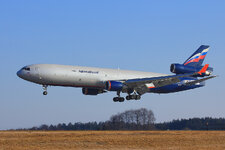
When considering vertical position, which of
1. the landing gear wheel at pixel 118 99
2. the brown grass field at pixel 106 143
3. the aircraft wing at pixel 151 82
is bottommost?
the brown grass field at pixel 106 143

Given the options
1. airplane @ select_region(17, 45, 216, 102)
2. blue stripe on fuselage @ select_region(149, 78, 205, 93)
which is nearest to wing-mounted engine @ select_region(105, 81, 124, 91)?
airplane @ select_region(17, 45, 216, 102)

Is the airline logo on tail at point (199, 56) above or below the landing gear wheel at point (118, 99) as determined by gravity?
above

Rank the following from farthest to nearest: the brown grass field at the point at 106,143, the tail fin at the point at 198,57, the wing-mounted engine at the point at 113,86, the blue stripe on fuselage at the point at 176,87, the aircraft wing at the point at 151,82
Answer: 1. the tail fin at the point at 198,57
2. the blue stripe on fuselage at the point at 176,87
3. the aircraft wing at the point at 151,82
4. the wing-mounted engine at the point at 113,86
5. the brown grass field at the point at 106,143

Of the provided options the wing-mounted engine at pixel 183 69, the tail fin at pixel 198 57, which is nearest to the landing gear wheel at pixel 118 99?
the wing-mounted engine at pixel 183 69

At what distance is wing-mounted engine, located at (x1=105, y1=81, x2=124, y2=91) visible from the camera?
6419 centimetres

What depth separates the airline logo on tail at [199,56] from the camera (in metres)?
78.0

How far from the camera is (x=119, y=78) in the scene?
6794 cm

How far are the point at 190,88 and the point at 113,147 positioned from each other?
38479 mm

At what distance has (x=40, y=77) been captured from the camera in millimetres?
61594

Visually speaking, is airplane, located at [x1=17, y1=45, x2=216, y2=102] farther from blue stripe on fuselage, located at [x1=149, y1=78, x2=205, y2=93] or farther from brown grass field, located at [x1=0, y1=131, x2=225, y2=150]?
brown grass field, located at [x1=0, y1=131, x2=225, y2=150]

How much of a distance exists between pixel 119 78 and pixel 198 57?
19276mm

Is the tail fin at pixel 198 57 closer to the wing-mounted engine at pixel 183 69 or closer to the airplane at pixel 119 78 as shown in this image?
the airplane at pixel 119 78

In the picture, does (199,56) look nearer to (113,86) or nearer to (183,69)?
(183,69)

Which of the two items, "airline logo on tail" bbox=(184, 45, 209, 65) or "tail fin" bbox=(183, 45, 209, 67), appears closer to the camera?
"tail fin" bbox=(183, 45, 209, 67)
